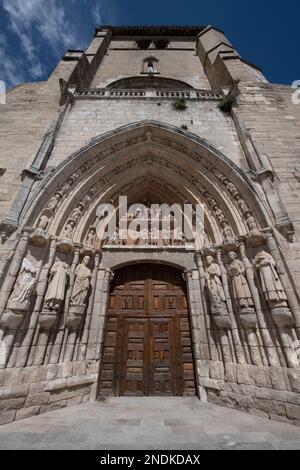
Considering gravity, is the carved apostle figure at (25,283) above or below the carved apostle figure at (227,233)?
below

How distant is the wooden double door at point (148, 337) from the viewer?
153 inches

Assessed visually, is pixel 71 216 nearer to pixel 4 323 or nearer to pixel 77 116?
pixel 4 323

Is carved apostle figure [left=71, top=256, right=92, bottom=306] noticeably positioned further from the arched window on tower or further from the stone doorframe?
the arched window on tower

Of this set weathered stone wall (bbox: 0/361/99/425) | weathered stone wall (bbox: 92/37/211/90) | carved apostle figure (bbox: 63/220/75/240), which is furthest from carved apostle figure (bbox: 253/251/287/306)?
weathered stone wall (bbox: 92/37/211/90)

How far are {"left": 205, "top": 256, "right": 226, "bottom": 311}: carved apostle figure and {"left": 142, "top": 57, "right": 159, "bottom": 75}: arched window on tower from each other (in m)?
10.9

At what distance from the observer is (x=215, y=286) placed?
3859mm

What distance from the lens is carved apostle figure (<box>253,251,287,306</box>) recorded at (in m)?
3.18

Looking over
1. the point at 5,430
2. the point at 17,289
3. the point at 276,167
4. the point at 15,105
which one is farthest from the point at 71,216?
the point at 276,167

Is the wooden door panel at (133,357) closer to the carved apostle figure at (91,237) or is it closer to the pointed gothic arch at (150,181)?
the carved apostle figure at (91,237)

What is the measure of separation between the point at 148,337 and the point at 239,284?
6.79 feet

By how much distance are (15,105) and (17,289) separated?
5194mm

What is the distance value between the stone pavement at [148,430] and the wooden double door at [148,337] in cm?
67

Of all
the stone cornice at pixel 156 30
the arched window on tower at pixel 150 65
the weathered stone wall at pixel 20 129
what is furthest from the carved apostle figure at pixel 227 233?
the stone cornice at pixel 156 30

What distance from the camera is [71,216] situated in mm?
4477
